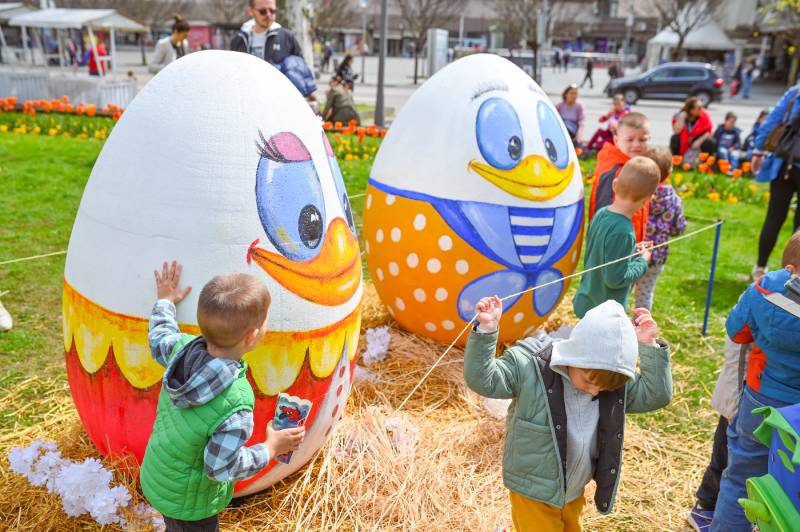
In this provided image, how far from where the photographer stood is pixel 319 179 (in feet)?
9.68

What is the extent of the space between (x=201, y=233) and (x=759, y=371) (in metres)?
2.34

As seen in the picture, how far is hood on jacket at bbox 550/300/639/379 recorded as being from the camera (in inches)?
90.9

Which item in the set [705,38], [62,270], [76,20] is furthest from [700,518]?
[705,38]

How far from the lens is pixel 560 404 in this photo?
2.51 metres

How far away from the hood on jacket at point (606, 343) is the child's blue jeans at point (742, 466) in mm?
910

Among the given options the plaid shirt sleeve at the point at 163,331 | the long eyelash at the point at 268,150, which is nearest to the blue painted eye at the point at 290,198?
the long eyelash at the point at 268,150

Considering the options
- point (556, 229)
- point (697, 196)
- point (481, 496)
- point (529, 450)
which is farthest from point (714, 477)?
point (697, 196)

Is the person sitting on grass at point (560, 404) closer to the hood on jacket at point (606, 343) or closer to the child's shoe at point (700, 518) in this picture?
the hood on jacket at point (606, 343)

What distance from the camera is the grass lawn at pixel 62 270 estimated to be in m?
4.47

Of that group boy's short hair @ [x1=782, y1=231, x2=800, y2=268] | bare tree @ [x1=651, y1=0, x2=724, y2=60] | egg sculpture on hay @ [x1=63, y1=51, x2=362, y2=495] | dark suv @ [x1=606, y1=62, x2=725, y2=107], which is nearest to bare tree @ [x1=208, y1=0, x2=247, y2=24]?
bare tree @ [x1=651, y1=0, x2=724, y2=60]

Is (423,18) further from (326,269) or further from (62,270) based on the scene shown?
(326,269)

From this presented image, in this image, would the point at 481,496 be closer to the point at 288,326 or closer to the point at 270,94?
the point at 288,326

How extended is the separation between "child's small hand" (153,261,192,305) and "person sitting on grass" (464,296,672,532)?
1.10 metres

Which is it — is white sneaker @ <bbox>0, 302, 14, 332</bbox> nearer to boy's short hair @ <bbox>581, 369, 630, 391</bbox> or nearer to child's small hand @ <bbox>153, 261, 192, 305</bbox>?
child's small hand @ <bbox>153, 261, 192, 305</bbox>
